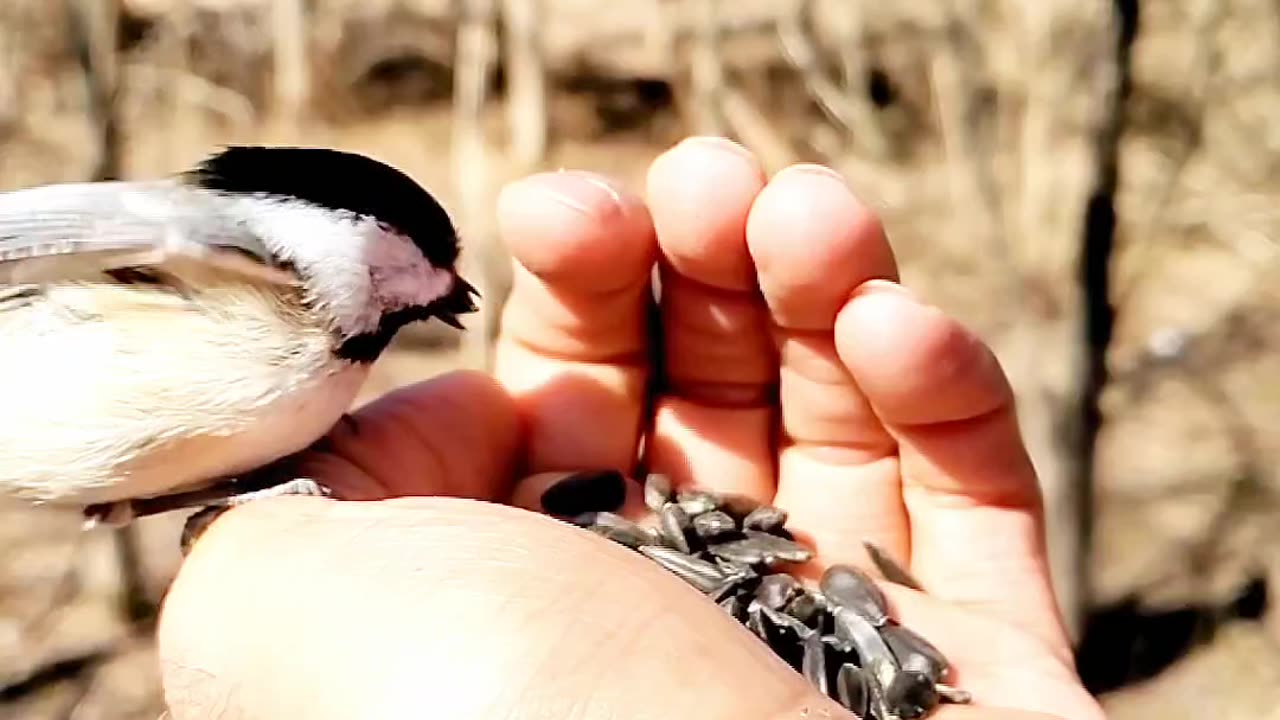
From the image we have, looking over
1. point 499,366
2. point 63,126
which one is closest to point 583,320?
point 499,366

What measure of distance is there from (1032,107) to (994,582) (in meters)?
1.21

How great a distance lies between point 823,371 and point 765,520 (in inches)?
5.6

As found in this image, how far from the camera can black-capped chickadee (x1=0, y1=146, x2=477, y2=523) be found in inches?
44.2

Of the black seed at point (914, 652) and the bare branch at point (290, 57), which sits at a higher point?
the bare branch at point (290, 57)

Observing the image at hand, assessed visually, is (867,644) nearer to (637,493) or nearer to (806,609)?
(806,609)

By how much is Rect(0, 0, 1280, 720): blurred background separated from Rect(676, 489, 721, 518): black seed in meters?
0.64

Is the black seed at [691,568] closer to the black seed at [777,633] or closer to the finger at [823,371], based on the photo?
the black seed at [777,633]

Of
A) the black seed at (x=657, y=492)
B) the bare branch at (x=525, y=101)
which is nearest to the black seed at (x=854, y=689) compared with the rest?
the black seed at (x=657, y=492)

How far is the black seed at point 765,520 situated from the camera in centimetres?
122

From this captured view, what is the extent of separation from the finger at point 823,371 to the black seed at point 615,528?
0.17 metres

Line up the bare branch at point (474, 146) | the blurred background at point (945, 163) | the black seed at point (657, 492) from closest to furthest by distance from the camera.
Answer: the black seed at point (657, 492), the blurred background at point (945, 163), the bare branch at point (474, 146)

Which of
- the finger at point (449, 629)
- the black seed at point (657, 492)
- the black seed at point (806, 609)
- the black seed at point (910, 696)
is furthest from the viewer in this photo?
the black seed at point (657, 492)

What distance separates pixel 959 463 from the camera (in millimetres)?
1260

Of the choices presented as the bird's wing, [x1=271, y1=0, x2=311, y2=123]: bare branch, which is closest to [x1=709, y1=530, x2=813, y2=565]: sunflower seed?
the bird's wing
